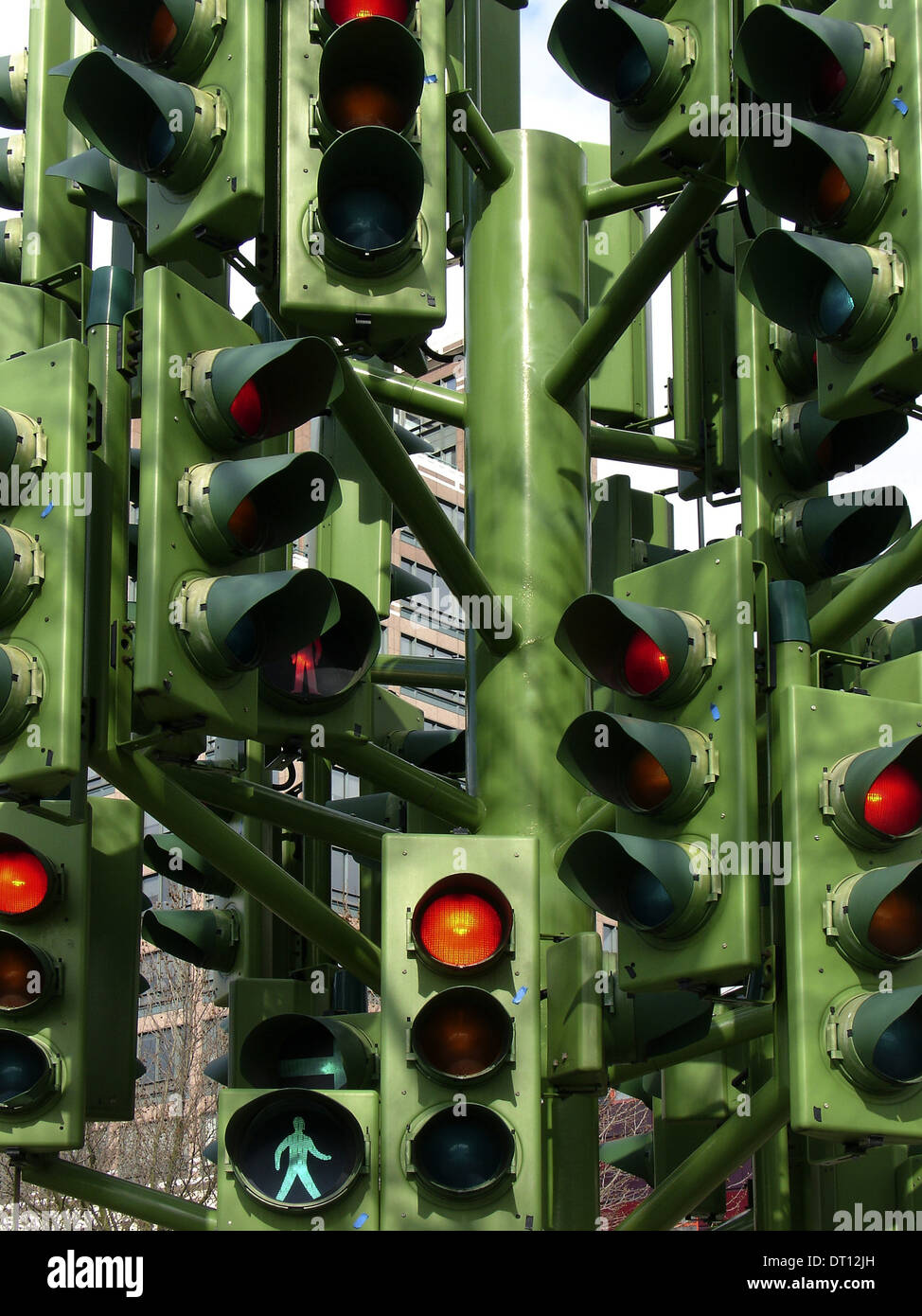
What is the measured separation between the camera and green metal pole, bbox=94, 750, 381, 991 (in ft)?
24.4

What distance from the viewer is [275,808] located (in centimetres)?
844

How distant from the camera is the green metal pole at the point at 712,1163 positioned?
786 cm

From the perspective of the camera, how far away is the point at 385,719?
1140 centimetres

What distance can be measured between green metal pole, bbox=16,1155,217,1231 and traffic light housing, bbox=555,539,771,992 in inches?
99.1

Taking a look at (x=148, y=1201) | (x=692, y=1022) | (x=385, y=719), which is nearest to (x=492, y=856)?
(x=692, y=1022)

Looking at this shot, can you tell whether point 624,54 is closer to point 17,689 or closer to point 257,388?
point 257,388

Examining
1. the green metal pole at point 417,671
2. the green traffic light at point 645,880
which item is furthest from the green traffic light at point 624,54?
the green metal pole at point 417,671

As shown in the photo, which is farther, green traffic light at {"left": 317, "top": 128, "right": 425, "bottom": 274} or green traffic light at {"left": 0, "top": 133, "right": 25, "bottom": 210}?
green traffic light at {"left": 0, "top": 133, "right": 25, "bottom": 210}

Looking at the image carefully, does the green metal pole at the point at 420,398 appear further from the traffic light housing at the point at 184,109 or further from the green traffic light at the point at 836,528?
the traffic light housing at the point at 184,109

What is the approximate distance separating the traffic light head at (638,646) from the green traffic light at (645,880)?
559mm

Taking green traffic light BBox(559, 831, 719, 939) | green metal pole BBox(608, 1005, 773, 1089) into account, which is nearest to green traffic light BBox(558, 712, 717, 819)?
green traffic light BBox(559, 831, 719, 939)

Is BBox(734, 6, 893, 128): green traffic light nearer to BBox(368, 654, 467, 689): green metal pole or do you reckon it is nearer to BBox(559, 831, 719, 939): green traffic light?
BBox(559, 831, 719, 939): green traffic light
